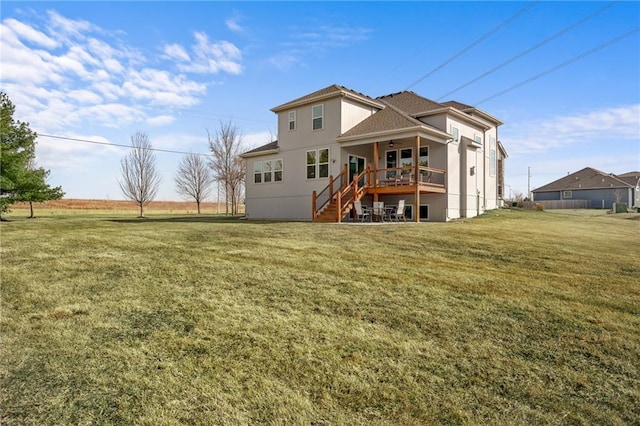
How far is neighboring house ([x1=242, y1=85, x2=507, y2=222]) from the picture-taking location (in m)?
16.9

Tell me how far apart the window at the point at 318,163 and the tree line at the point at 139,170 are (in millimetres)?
8458

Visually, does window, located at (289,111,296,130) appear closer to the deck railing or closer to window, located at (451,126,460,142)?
the deck railing

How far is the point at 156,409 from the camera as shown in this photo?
8.96 feet

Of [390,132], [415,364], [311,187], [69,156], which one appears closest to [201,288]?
[415,364]

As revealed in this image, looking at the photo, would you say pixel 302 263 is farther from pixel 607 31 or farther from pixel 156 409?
pixel 607 31

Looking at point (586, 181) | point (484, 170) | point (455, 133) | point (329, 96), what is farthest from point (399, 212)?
point (586, 181)

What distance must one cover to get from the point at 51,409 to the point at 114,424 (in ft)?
1.95

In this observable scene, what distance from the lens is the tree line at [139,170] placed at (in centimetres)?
2117


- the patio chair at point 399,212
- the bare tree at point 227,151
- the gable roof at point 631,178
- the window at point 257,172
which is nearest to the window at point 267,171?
the window at point 257,172

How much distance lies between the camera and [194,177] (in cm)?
4109

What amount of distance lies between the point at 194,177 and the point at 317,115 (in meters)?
26.1

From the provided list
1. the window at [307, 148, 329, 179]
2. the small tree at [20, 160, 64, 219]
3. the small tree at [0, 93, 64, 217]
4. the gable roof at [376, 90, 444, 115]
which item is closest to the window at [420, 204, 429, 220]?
the gable roof at [376, 90, 444, 115]

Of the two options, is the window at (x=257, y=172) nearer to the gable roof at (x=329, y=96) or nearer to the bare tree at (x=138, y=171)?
the gable roof at (x=329, y=96)

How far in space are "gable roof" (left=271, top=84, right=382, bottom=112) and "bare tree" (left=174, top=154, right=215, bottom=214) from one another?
900 inches
